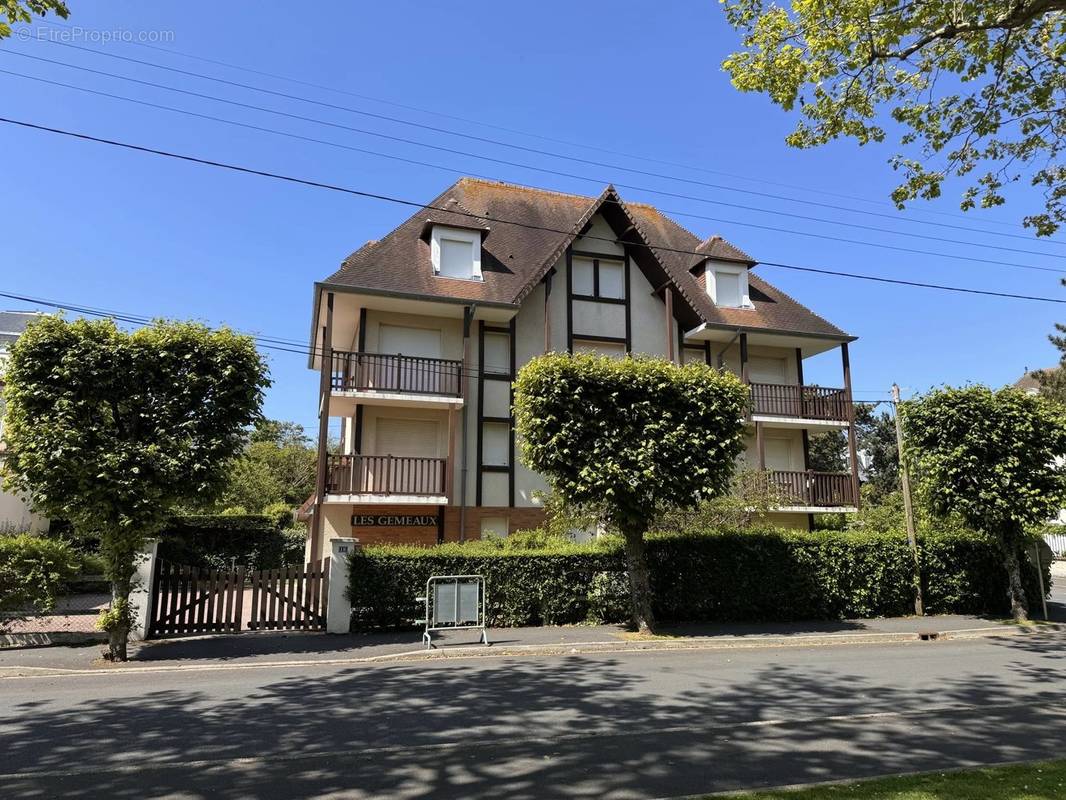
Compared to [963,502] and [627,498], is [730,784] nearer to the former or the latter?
[627,498]

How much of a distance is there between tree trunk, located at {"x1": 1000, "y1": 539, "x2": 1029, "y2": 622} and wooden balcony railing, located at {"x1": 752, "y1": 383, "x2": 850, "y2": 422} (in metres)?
7.63

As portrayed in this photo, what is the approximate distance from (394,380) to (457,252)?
477 centimetres

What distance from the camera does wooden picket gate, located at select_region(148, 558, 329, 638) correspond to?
1272 centimetres

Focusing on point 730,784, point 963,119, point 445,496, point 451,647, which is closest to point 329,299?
point 445,496

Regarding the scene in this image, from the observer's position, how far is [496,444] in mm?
20625

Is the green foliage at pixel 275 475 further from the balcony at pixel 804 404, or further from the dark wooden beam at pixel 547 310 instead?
the balcony at pixel 804 404

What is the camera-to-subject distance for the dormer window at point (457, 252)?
68.5ft

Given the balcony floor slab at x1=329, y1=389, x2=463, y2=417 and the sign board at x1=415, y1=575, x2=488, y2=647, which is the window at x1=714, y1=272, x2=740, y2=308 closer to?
the balcony floor slab at x1=329, y1=389, x2=463, y2=417

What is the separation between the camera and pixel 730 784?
5035mm

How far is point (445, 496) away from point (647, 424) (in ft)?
24.5

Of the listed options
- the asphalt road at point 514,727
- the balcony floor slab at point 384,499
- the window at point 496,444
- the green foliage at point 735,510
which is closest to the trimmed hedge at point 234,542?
the balcony floor slab at point 384,499

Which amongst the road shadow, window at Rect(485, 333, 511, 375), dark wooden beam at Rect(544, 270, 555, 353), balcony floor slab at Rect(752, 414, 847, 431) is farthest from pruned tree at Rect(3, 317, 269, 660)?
balcony floor slab at Rect(752, 414, 847, 431)

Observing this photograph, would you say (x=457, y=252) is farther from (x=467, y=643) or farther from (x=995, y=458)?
(x=995, y=458)

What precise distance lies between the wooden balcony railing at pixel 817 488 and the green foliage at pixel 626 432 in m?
9.30
